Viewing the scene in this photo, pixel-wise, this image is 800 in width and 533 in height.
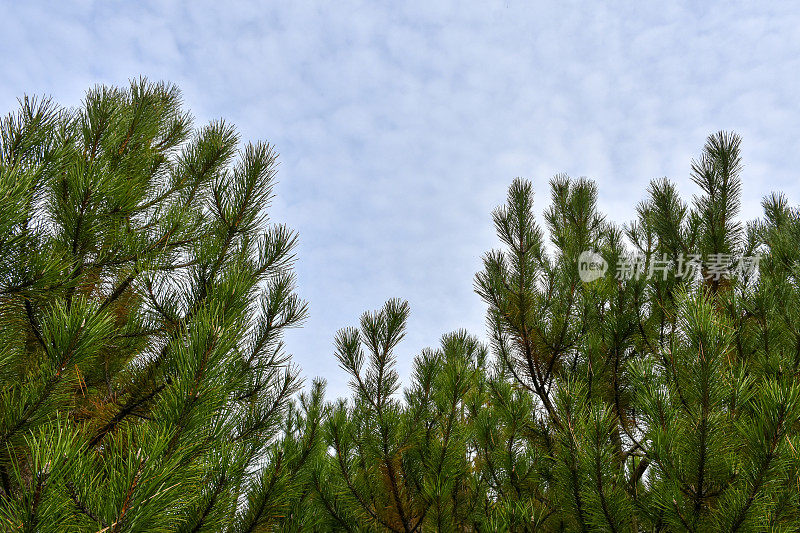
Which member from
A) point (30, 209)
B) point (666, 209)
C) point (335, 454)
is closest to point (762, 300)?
point (666, 209)

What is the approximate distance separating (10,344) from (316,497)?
2054 mm

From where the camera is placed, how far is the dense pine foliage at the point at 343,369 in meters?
1.34

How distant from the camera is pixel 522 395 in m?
2.96

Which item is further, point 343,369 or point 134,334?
point 343,369

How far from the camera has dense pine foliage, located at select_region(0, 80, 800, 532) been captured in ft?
4.40

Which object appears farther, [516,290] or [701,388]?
[516,290]

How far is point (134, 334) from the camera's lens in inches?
84.2

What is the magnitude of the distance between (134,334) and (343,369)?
1.32m

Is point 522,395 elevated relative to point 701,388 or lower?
elevated

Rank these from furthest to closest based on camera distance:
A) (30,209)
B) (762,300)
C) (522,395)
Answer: (522,395), (762,300), (30,209)

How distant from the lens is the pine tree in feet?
3.72

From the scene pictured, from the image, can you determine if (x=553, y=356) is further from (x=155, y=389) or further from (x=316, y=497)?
(x=155, y=389)

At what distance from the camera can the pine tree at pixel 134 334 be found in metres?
1.13

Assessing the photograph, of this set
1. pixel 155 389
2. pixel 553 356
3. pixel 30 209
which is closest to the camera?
pixel 30 209
